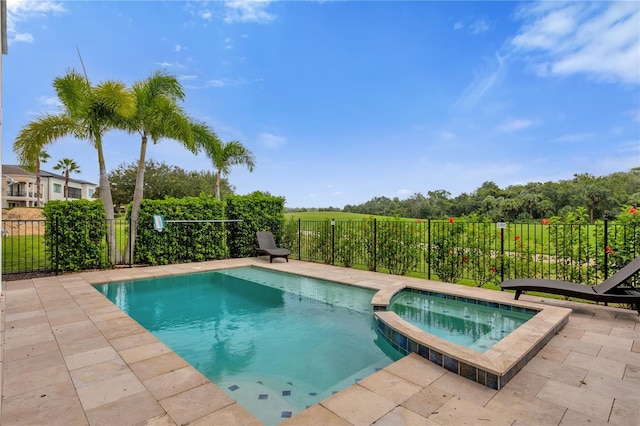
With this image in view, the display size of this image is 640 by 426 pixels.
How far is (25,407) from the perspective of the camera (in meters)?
2.42

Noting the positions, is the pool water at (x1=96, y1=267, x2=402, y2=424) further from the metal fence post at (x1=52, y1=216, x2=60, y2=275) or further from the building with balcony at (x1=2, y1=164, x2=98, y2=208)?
the building with balcony at (x1=2, y1=164, x2=98, y2=208)

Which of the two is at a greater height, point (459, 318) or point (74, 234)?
point (74, 234)

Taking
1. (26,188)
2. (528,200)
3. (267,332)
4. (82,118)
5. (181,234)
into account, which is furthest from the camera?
(26,188)

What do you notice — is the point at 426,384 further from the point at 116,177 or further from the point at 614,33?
the point at 116,177

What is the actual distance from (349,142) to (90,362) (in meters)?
18.7

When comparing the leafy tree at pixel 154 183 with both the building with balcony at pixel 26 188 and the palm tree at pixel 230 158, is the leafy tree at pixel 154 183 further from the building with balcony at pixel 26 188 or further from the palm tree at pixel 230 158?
the palm tree at pixel 230 158

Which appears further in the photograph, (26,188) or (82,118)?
(26,188)

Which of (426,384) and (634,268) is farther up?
(634,268)

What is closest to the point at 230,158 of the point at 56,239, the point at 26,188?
the point at 56,239

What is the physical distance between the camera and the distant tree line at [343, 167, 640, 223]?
26469 millimetres

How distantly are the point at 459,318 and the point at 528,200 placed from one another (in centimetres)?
3007

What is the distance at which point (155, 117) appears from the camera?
969cm

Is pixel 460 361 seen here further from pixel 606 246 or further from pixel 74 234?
pixel 74 234

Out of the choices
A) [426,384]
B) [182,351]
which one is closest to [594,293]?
[426,384]
